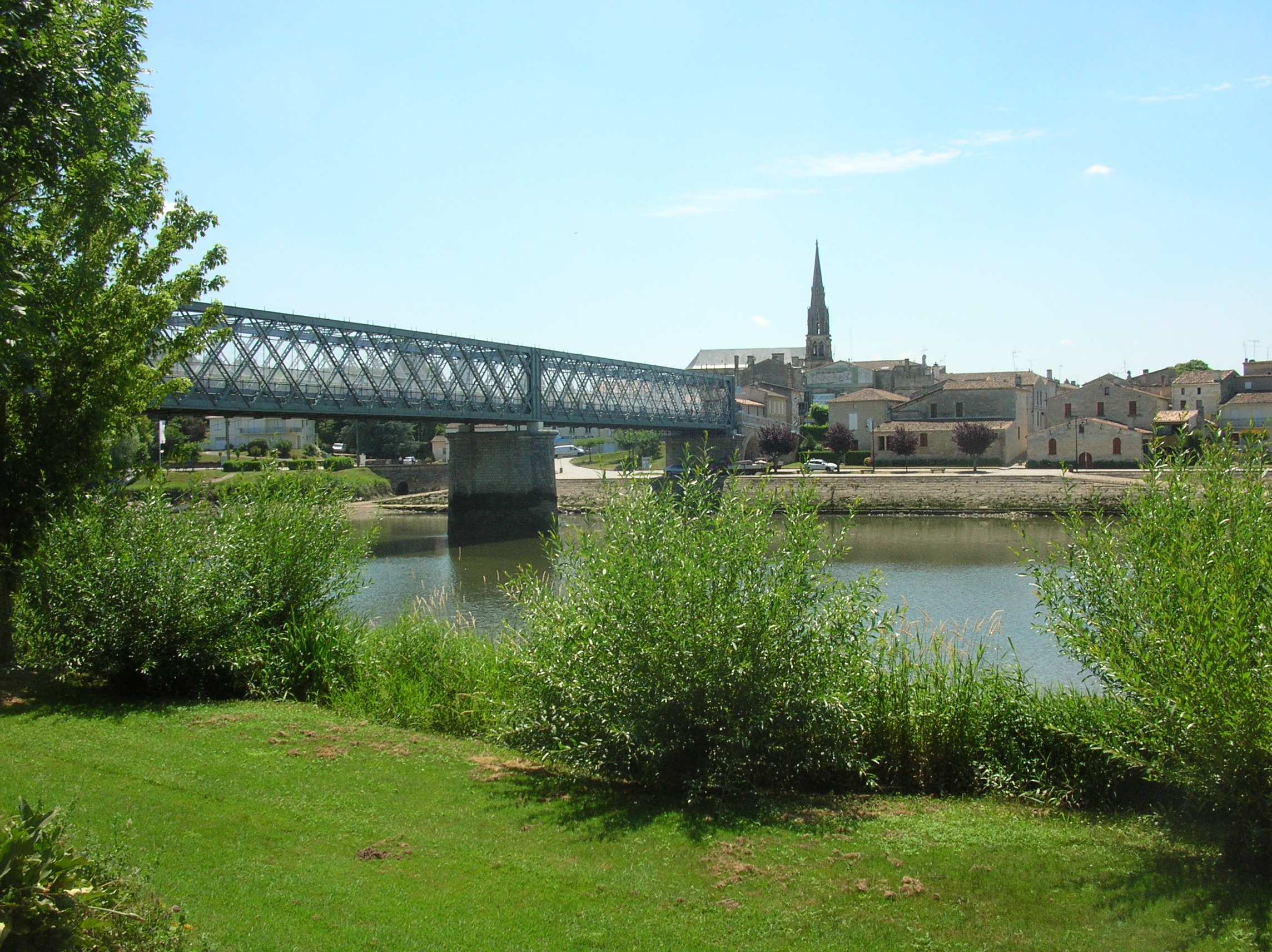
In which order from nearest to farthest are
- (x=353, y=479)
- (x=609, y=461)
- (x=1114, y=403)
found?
1. (x=353, y=479)
2. (x=1114, y=403)
3. (x=609, y=461)

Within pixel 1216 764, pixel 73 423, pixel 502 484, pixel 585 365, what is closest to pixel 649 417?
pixel 585 365

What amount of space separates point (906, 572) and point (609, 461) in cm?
7097

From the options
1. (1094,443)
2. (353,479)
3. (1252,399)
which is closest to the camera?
(1094,443)

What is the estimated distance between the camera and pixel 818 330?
14838cm

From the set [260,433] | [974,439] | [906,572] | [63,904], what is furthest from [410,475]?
[63,904]

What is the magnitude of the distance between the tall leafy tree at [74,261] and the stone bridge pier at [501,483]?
44.2 metres

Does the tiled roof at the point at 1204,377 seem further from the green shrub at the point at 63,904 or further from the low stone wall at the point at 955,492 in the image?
the green shrub at the point at 63,904

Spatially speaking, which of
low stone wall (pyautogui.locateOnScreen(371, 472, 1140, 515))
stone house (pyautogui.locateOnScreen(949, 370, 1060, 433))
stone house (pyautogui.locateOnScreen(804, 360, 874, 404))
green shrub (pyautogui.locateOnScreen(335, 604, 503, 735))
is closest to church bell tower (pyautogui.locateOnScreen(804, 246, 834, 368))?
stone house (pyautogui.locateOnScreen(804, 360, 874, 404))

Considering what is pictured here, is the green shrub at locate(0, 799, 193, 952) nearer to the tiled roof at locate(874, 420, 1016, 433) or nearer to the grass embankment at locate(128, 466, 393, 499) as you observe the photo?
the grass embankment at locate(128, 466, 393, 499)

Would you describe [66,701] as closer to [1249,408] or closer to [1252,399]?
[1249,408]

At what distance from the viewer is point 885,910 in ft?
22.6

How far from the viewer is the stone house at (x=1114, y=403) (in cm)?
7956

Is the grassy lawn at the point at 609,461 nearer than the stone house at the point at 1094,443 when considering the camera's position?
No

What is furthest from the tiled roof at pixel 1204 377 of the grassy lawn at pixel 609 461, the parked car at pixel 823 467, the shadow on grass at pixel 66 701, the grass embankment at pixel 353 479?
the shadow on grass at pixel 66 701
